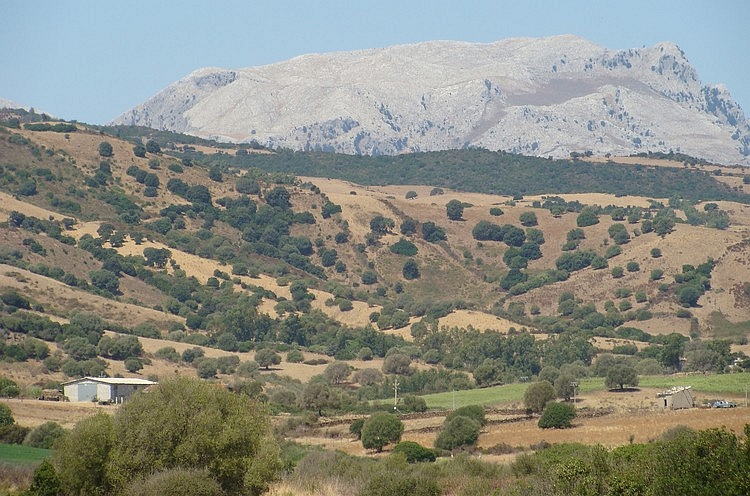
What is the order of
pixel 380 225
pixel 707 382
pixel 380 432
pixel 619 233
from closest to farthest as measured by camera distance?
1. pixel 380 432
2. pixel 707 382
3. pixel 619 233
4. pixel 380 225

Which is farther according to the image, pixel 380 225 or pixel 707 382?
pixel 380 225

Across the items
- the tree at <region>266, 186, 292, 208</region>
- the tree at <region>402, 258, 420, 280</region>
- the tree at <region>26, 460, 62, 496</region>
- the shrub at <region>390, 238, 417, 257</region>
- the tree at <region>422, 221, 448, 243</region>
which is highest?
the tree at <region>266, 186, 292, 208</region>

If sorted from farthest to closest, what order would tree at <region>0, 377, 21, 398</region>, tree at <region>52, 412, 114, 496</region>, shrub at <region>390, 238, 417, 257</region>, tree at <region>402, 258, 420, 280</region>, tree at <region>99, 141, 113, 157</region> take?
tree at <region>99, 141, 113, 157</region> → shrub at <region>390, 238, 417, 257</region> → tree at <region>402, 258, 420, 280</region> → tree at <region>0, 377, 21, 398</region> → tree at <region>52, 412, 114, 496</region>

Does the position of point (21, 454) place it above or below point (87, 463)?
below

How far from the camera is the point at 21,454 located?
173 feet

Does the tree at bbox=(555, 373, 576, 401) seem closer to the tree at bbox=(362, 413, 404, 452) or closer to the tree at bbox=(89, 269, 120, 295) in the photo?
the tree at bbox=(362, 413, 404, 452)

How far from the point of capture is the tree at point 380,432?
67.5 meters

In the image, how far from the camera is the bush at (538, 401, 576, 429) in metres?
71.4

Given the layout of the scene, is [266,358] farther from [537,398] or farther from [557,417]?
[557,417]

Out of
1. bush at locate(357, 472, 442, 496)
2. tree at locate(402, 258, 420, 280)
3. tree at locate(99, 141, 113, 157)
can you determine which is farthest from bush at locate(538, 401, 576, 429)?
tree at locate(99, 141, 113, 157)

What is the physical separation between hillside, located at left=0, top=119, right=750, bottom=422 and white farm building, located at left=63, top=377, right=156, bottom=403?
30.6 ft

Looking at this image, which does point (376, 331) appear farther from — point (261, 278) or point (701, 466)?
point (701, 466)

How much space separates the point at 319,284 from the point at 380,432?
97.6 meters

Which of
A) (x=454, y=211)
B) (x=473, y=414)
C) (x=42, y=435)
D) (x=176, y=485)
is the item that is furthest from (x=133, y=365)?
(x=454, y=211)
